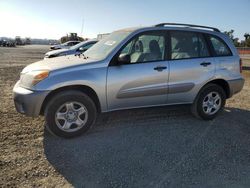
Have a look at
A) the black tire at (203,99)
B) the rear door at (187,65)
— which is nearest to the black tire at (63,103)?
the rear door at (187,65)

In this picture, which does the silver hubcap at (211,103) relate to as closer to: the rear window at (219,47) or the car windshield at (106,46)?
the rear window at (219,47)

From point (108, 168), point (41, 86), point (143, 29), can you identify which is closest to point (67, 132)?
point (41, 86)

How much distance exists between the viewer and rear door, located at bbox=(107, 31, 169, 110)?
477cm

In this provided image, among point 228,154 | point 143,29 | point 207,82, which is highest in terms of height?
Result: point 143,29

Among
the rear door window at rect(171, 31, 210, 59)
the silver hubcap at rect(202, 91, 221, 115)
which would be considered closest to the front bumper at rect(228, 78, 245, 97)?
the silver hubcap at rect(202, 91, 221, 115)

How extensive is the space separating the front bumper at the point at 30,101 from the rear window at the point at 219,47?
358 cm

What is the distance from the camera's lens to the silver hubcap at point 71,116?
4.52 meters

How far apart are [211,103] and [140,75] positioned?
191 centimetres

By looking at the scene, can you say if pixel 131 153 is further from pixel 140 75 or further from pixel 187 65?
pixel 187 65

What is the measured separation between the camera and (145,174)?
361cm

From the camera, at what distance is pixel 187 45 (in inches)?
219

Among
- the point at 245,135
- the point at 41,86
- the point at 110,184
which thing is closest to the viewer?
the point at 110,184

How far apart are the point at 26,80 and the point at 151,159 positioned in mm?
2359

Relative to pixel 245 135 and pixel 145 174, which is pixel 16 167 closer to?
pixel 145 174
